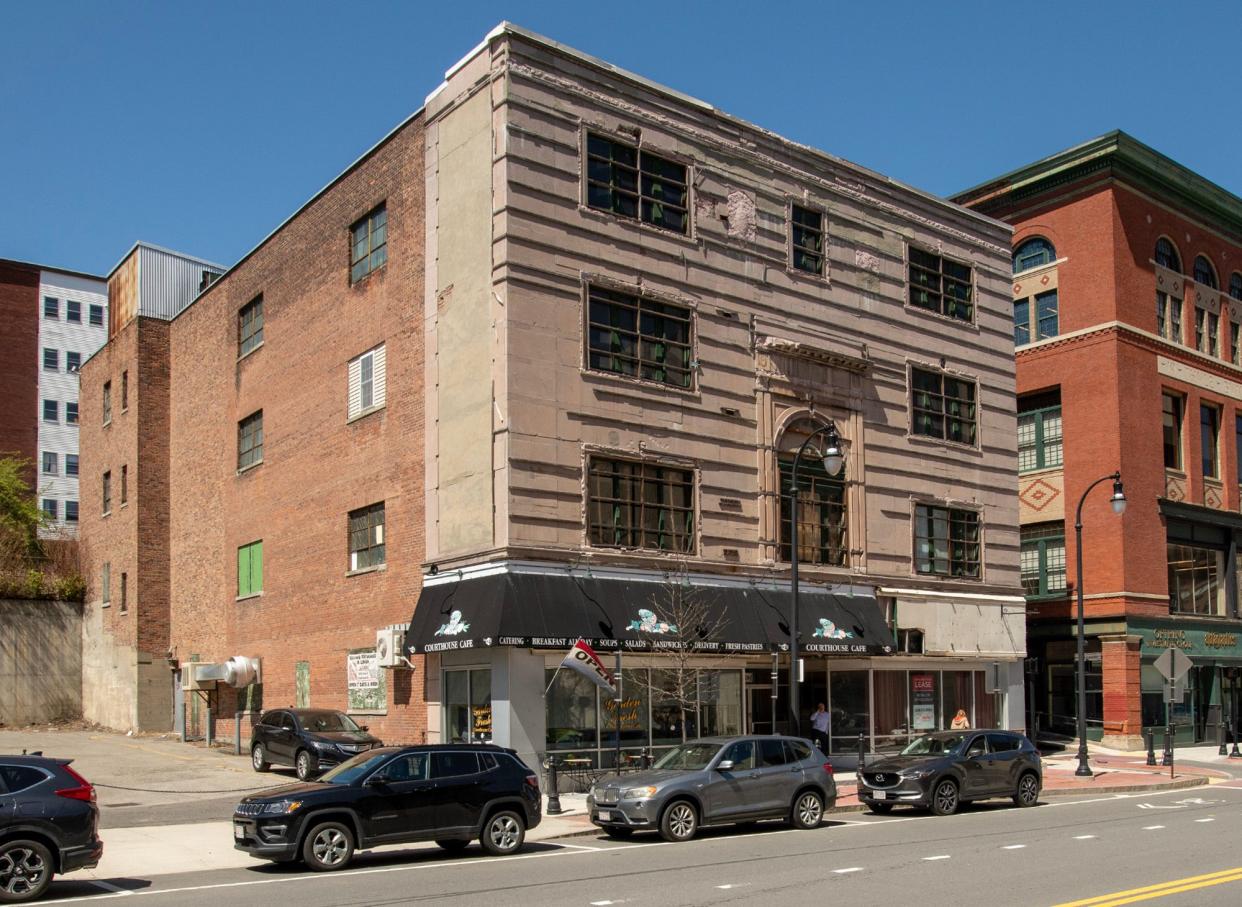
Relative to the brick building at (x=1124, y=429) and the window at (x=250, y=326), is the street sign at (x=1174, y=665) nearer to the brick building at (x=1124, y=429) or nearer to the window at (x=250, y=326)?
the brick building at (x=1124, y=429)

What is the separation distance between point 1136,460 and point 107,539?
36.0 metres

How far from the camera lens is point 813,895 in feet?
46.4

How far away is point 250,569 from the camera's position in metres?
39.5

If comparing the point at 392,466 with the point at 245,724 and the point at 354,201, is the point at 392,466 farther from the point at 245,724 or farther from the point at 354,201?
the point at 245,724

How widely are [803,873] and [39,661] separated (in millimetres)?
39693

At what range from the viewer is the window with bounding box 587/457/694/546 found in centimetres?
2883

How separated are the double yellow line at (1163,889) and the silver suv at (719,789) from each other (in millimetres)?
7205

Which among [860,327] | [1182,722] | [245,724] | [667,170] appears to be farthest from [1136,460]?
[245,724]

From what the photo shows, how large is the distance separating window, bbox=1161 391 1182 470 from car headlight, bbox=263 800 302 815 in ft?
122

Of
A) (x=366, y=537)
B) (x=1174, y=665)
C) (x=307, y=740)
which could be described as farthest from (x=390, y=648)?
(x=1174, y=665)

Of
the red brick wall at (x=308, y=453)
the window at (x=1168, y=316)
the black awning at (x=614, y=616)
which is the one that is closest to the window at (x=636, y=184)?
the red brick wall at (x=308, y=453)

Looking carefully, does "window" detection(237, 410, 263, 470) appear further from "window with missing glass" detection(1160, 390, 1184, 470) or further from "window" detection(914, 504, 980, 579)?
"window with missing glass" detection(1160, 390, 1184, 470)

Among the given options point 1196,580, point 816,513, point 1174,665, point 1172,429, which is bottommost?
point 1174,665

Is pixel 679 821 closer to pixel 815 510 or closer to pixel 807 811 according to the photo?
pixel 807 811
